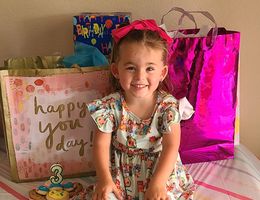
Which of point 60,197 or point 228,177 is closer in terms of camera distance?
point 60,197

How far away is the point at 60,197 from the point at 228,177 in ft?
1.53

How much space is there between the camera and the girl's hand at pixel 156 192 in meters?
0.85

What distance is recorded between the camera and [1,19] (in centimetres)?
117

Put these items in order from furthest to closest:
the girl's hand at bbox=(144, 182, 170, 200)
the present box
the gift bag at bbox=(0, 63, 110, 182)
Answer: the present box < the gift bag at bbox=(0, 63, 110, 182) < the girl's hand at bbox=(144, 182, 170, 200)

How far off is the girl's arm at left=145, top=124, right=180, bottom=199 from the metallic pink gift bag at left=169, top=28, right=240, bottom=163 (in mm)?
124

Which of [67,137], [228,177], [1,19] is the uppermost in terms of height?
[1,19]

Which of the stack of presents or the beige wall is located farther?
the beige wall

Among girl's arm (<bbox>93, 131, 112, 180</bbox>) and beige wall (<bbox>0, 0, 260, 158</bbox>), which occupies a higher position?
beige wall (<bbox>0, 0, 260, 158</bbox>)

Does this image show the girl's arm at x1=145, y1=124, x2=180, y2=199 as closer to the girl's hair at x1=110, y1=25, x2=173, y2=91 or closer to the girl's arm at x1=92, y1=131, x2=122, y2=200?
the girl's arm at x1=92, y1=131, x2=122, y2=200

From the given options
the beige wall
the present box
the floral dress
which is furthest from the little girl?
the beige wall

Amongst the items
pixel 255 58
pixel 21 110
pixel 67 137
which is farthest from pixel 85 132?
pixel 255 58

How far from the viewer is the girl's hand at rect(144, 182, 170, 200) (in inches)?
33.3

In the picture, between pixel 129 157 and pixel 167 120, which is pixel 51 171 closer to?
pixel 129 157

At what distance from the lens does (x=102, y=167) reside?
3.02ft
